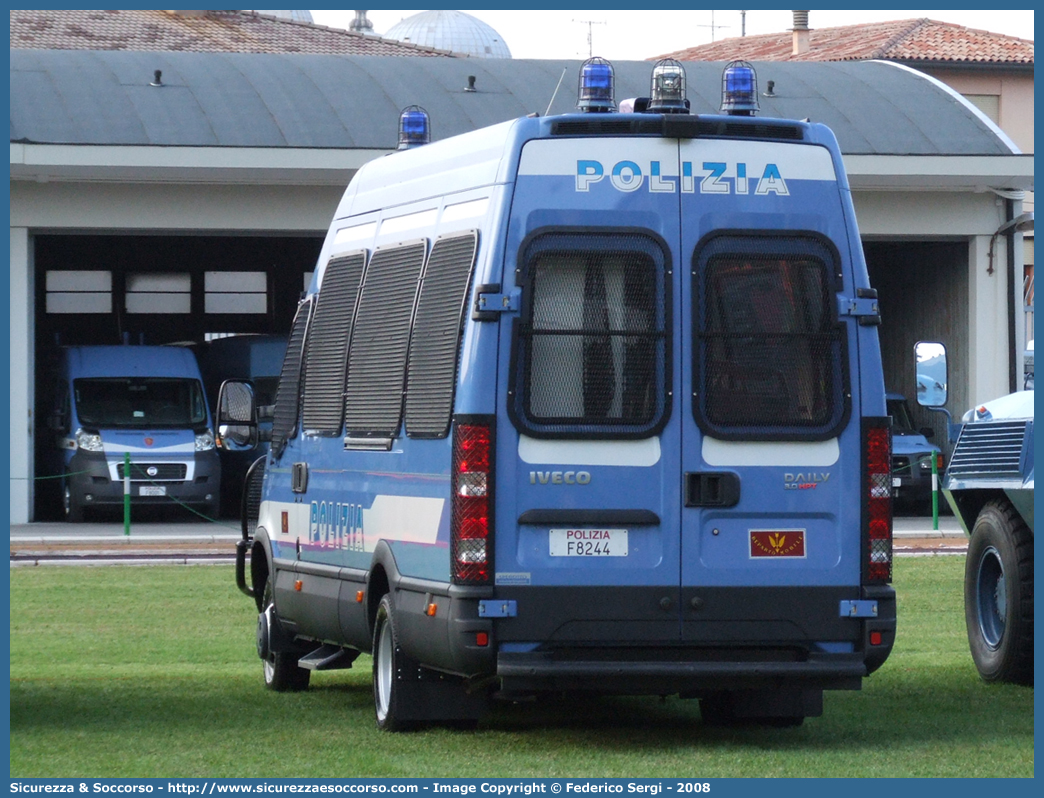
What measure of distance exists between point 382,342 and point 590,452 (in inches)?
60.8

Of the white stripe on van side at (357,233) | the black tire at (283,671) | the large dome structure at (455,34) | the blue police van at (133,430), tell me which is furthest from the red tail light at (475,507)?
the large dome structure at (455,34)

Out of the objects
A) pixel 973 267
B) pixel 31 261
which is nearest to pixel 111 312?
pixel 31 261

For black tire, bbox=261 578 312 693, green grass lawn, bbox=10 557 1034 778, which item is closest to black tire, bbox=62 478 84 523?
green grass lawn, bbox=10 557 1034 778

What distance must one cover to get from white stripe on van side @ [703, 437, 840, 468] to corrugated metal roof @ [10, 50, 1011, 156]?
64.4 feet

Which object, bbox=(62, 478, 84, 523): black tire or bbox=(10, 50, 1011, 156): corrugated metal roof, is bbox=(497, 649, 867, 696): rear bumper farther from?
bbox=(62, 478, 84, 523): black tire

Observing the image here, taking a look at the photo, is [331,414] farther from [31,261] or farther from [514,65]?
[514,65]

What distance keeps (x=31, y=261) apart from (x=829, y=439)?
2136 cm

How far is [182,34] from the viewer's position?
61219mm

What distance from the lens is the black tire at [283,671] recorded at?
11.6m

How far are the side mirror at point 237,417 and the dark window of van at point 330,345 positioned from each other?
3.20 ft

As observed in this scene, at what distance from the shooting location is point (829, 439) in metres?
8.88

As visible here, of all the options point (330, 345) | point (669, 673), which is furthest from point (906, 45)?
point (669, 673)

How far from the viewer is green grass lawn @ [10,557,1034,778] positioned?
8453 mm

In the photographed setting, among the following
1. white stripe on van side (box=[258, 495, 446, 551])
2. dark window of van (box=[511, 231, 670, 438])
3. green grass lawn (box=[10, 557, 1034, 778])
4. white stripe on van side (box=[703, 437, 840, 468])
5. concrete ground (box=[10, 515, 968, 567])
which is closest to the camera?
green grass lawn (box=[10, 557, 1034, 778])
